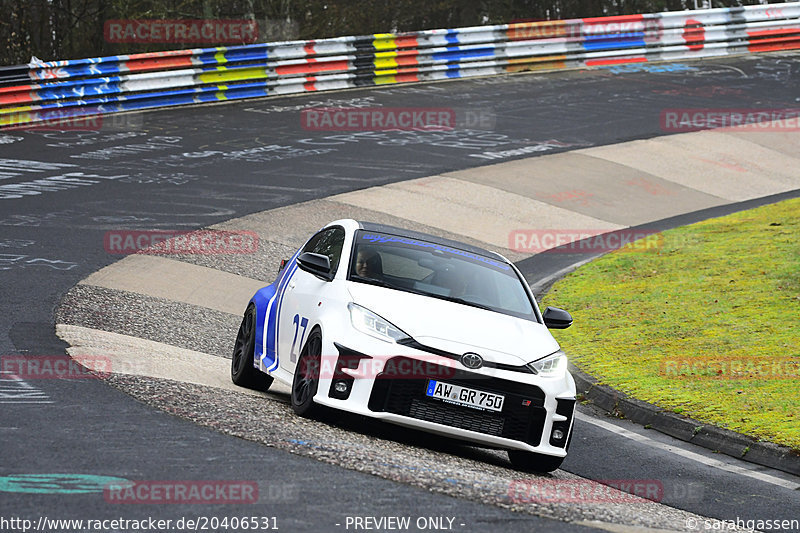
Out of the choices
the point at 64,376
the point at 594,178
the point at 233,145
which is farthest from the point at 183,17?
the point at 64,376

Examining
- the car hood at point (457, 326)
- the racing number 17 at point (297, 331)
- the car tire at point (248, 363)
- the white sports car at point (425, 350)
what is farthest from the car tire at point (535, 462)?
the car tire at point (248, 363)

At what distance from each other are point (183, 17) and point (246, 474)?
2970cm

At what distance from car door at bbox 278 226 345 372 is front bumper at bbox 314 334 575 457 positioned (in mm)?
714

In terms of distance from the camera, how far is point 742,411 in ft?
32.6

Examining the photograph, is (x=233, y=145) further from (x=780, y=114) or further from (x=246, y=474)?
(x=246, y=474)

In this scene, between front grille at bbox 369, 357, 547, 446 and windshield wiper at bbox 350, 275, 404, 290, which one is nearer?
front grille at bbox 369, 357, 547, 446
